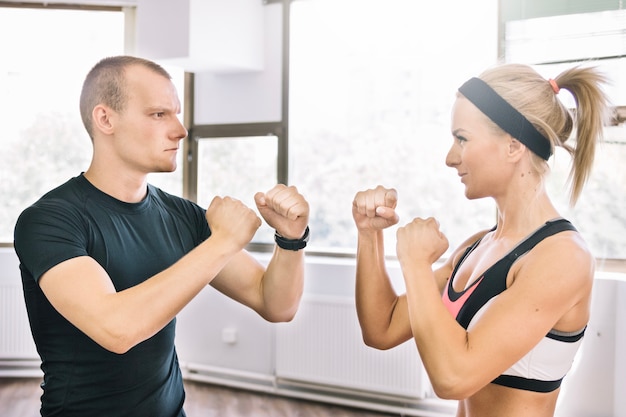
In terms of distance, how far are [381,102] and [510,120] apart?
290 cm

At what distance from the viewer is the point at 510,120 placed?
58.3 inches

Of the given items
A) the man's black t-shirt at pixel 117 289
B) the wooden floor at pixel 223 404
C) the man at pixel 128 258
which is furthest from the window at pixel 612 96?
the man's black t-shirt at pixel 117 289

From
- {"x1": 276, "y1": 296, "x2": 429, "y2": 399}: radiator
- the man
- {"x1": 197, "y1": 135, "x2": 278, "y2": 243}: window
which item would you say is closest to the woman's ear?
the man

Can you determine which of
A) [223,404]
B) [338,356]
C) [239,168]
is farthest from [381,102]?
[223,404]

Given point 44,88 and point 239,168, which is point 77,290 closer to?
point 239,168

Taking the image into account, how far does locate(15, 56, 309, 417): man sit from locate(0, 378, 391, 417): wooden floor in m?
2.23

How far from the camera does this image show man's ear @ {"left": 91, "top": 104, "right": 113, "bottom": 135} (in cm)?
179

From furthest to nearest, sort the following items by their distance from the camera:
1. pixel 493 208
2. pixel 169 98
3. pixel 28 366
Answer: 1. pixel 28 366
2. pixel 493 208
3. pixel 169 98

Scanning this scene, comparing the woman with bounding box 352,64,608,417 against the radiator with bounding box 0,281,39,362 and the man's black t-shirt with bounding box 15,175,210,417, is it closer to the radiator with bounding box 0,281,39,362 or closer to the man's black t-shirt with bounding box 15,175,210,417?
the man's black t-shirt with bounding box 15,175,210,417

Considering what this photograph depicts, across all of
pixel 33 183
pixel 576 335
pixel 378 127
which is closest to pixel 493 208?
pixel 378 127

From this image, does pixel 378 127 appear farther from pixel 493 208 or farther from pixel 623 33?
pixel 623 33

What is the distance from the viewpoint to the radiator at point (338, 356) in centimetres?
390

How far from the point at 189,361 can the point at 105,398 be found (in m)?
3.24

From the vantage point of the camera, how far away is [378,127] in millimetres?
4344
